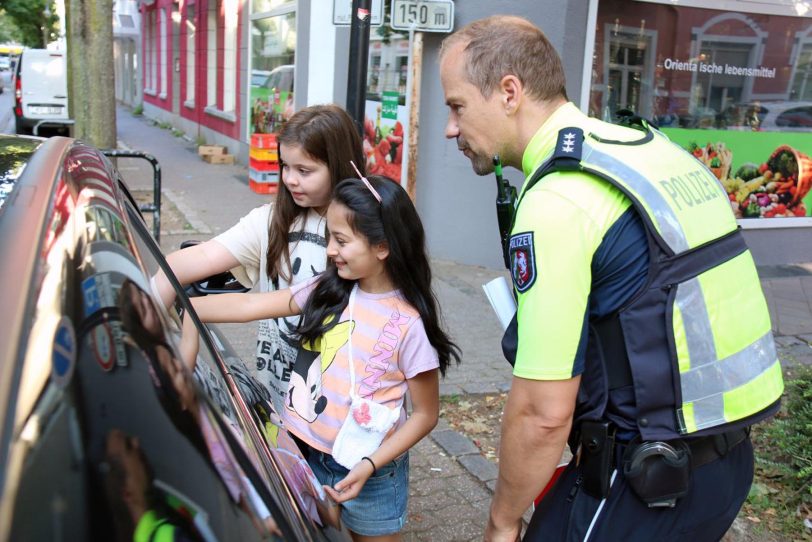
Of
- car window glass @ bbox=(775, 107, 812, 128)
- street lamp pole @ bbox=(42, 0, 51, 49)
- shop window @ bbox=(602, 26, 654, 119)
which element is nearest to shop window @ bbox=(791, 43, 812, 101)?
car window glass @ bbox=(775, 107, 812, 128)

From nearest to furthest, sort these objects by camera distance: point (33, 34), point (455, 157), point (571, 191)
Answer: point (571, 191)
point (455, 157)
point (33, 34)

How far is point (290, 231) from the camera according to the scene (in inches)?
97.1

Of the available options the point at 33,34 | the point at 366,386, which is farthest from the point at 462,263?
the point at 33,34

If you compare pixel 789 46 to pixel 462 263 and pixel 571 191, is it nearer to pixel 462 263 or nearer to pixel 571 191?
pixel 462 263

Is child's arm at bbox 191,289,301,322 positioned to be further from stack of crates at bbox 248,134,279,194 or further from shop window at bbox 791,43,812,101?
stack of crates at bbox 248,134,279,194

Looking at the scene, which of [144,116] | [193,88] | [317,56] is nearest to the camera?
[317,56]

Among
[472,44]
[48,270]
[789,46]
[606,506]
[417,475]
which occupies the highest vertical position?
[789,46]

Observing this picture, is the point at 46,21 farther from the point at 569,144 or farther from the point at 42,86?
the point at 569,144

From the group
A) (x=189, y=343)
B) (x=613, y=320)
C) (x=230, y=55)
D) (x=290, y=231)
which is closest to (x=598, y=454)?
(x=613, y=320)

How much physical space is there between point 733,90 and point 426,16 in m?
3.26

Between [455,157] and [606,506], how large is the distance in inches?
248

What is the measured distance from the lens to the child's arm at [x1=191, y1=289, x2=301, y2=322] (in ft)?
7.54

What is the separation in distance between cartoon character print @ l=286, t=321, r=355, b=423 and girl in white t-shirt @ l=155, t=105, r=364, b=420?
11 centimetres

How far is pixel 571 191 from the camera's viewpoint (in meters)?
1.60
